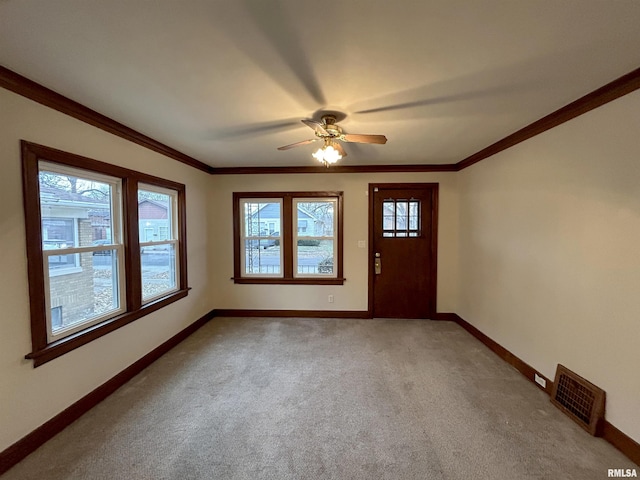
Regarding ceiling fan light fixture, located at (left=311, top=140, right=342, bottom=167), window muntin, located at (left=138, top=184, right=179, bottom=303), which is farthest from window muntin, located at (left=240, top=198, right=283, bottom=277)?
ceiling fan light fixture, located at (left=311, top=140, right=342, bottom=167)

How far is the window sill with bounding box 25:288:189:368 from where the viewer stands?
196cm

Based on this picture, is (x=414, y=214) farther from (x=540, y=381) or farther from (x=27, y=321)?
(x=27, y=321)

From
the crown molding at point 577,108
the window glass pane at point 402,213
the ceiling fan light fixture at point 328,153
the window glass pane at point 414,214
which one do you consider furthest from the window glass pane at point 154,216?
the crown molding at point 577,108

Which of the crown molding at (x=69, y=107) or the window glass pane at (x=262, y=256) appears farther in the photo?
the window glass pane at (x=262, y=256)

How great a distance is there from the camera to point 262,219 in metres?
4.69

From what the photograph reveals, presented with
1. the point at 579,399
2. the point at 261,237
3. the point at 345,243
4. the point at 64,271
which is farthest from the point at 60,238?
the point at 579,399

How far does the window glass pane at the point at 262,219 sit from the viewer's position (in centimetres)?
465

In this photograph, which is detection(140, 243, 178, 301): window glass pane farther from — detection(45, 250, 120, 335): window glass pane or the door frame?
the door frame

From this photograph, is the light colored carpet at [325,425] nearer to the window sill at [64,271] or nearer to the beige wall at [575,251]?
the beige wall at [575,251]

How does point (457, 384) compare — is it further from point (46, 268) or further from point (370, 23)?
point (46, 268)

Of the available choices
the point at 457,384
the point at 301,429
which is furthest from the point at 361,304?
the point at 301,429

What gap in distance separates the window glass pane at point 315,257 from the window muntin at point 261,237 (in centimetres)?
35

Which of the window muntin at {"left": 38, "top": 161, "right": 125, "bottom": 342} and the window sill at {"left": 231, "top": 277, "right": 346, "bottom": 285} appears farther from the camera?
the window sill at {"left": 231, "top": 277, "right": 346, "bottom": 285}

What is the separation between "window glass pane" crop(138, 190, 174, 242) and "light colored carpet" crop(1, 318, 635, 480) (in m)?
1.44
